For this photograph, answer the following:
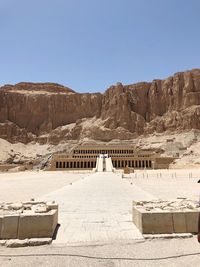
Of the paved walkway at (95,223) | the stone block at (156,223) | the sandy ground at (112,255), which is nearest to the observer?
the sandy ground at (112,255)

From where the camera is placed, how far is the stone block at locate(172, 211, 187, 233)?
689cm

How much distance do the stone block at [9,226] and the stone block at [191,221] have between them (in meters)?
4.07

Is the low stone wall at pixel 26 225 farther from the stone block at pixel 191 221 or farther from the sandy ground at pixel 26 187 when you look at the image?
the sandy ground at pixel 26 187

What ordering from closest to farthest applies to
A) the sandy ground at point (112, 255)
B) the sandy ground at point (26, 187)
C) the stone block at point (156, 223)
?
the sandy ground at point (112, 255) < the stone block at point (156, 223) < the sandy ground at point (26, 187)

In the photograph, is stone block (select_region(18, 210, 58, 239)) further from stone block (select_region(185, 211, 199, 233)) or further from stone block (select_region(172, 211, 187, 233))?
stone block (select_region(185, 211, 199, 233))

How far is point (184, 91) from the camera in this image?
106 meters

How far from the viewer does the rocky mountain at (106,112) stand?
101375 mm

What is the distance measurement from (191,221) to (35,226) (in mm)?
3753

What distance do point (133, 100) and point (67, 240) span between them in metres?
111

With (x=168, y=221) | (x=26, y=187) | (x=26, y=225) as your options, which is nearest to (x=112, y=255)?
(x=168, y=221)

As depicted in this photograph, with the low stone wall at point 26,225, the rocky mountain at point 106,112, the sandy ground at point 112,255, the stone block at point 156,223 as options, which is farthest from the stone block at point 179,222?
the rocky mountain at point 106,112

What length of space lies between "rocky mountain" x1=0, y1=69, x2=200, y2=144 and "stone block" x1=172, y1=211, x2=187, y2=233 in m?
90.0

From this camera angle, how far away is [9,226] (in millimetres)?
6527

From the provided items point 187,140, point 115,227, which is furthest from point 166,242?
point 187,140
